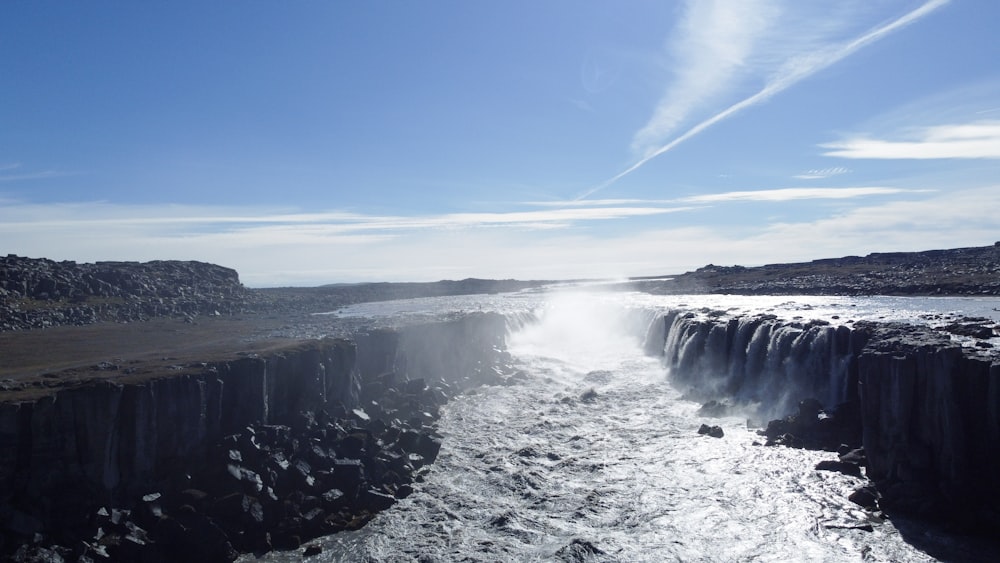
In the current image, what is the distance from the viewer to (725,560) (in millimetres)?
18703

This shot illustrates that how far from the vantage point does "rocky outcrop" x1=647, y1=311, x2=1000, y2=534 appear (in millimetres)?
20156

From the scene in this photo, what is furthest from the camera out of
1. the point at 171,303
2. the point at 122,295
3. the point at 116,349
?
the point at 122,295

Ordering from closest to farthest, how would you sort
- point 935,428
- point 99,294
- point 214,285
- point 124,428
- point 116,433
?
point 935,428 → point 116,433 → point 124,428 → point 99,294 → point 214,285

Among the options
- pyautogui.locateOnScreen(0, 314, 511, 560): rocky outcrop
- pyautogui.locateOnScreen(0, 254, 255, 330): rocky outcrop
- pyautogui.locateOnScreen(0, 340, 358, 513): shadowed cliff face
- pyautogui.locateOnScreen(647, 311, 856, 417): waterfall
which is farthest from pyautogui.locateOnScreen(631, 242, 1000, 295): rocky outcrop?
pyautogui.locateOnScreen(0, 254, 255, 330): rocky outcrop

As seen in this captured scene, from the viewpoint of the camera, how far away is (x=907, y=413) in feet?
72.4

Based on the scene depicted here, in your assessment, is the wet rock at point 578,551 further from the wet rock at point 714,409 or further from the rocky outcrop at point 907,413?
the wet rock at point 714,409

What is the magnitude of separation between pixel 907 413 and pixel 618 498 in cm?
1065

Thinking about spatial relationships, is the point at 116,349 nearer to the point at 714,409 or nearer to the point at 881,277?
the point at 714,409

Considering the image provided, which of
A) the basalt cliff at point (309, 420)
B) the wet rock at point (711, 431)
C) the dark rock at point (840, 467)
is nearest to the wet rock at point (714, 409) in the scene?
the basalt cliff at point (309, 420)

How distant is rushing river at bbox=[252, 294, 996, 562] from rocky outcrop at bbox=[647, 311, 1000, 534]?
1330 millimetres

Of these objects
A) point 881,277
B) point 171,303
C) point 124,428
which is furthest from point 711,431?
point 171,303

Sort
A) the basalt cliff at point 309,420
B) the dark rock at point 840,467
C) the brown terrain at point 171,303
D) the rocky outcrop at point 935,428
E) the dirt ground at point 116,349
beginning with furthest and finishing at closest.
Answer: the brown terrain at point 171,303, the dirt ground at point 116,349, the dark rock at point 840,467, the rocky outcrop at point 935,428, the basalt cliff at point 309,420

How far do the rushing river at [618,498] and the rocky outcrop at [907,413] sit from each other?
4.37ft

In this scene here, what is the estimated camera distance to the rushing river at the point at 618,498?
1953 cm
